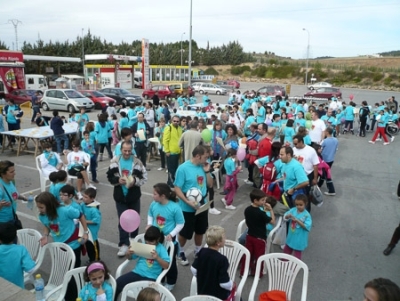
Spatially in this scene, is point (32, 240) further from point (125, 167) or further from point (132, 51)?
point (132, 51)

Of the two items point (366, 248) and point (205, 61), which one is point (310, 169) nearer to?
point (366, 248)

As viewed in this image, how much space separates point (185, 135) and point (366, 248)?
4.28m

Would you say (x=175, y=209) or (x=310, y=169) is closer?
(x=175, y=209)

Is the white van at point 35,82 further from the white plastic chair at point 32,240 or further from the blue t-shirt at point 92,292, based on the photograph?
the blue t-shirt at point 92,292

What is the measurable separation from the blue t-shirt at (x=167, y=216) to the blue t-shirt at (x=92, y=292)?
116 cm

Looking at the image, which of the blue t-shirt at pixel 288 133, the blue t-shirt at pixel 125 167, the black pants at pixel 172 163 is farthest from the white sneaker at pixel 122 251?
the blue t-shirt at pixel 288 133

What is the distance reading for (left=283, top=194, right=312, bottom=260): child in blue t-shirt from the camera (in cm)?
480

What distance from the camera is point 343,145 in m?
14.8

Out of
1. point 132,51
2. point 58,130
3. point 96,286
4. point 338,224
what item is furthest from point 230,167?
point 132,51

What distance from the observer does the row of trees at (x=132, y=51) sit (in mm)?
55906

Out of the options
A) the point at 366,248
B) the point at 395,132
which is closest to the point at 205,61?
the point at 395,132

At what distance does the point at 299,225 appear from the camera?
15.9 feet

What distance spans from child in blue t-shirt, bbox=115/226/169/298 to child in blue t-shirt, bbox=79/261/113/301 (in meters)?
0.37

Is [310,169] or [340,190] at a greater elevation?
[310,169]
